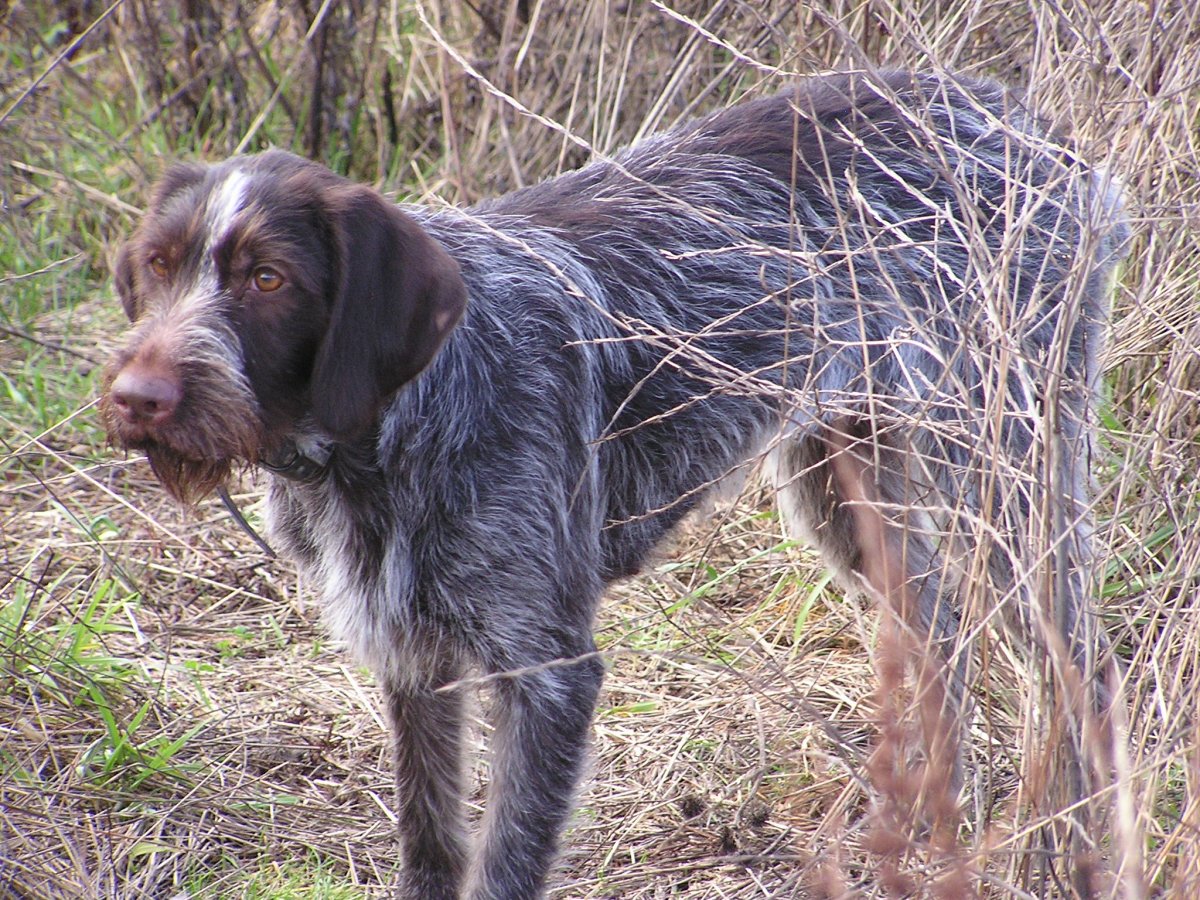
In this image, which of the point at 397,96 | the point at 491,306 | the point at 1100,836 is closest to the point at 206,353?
the point at 491,306

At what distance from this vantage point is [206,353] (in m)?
2.65

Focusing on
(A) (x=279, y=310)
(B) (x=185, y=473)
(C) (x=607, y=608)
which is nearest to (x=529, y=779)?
(B) (x=185, y=473)

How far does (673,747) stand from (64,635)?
5.52ft

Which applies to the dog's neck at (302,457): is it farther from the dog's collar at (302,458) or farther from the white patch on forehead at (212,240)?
the white patch on forehead at (212,240)

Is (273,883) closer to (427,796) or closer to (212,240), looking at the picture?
(427,796)

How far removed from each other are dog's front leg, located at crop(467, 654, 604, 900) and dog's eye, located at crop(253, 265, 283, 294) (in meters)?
0.96

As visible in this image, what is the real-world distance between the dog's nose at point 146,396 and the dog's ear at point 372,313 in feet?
0.93

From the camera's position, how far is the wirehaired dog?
2.60 metres

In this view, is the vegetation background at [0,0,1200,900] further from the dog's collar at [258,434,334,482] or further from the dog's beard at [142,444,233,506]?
the dog's beard at [142,444,233,506]

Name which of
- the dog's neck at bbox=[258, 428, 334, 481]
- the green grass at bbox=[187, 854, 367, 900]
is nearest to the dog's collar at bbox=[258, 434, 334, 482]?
the dog's neck at bbox=[258, 428, 334, 481]

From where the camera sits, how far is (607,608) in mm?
4500

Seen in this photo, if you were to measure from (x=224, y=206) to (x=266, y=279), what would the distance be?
17 centimetres

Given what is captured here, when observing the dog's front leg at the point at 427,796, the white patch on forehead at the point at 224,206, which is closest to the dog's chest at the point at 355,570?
the dog's front leg at the point at 427,796

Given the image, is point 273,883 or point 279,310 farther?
point 273,883
